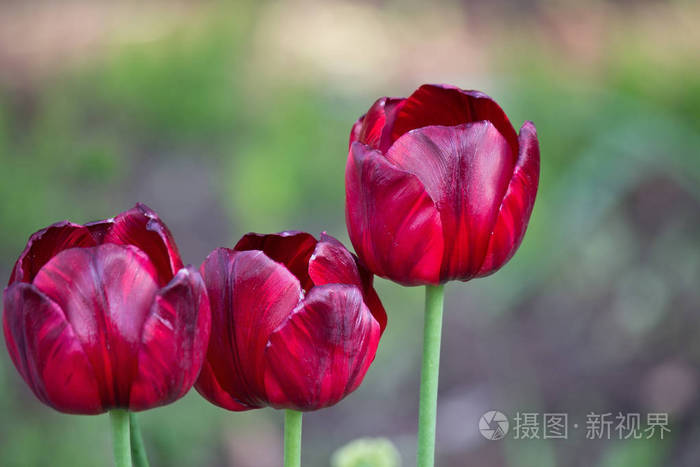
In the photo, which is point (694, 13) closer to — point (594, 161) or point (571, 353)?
point (594, 161)

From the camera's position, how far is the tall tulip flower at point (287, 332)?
44 cm

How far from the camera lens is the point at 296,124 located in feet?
6.85

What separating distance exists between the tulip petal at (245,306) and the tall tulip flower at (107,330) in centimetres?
3

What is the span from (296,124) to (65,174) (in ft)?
1.62

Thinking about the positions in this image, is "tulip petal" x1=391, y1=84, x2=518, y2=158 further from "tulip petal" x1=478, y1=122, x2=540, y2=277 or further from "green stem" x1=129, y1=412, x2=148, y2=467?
"green stem" x1=129, y1=412, x2=148, y2=467

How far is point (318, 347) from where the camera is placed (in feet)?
1.44

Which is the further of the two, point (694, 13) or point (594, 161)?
point (694, 13)

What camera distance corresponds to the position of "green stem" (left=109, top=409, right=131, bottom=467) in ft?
1.38

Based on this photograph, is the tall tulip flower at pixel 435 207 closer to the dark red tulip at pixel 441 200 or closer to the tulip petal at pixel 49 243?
the dark red tulip at pixel 441 200

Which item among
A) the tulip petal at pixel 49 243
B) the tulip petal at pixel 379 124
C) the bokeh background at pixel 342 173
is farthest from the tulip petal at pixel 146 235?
the bokeh background at pixel 342 173

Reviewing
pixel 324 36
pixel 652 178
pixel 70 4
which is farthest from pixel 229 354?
pixel 70 4
